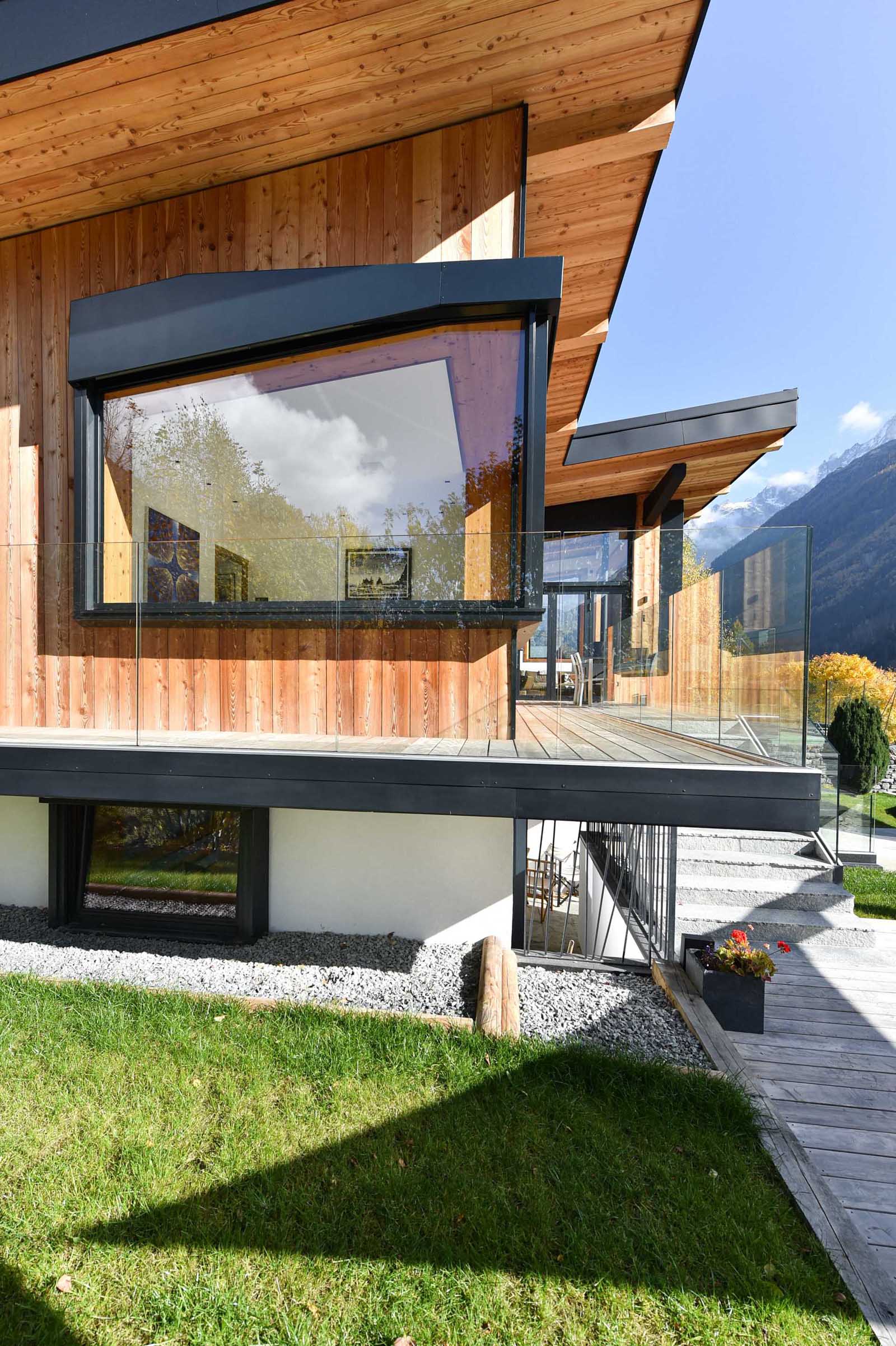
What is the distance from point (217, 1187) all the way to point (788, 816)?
121 inches

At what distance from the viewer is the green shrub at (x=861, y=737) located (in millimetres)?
12352

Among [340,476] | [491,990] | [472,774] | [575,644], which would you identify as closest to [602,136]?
[340,476]

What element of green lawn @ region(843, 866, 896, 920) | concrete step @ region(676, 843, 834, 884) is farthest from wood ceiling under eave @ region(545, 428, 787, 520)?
green lawn @ region(843, 866, 896, 920)

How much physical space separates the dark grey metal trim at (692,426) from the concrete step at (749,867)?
5726 millimetres

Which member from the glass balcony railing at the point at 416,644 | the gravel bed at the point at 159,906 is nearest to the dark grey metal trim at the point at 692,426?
the glass balcony railing at the point at 416,644

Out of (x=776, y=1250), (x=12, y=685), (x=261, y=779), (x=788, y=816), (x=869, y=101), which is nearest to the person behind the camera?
(x=776, y=1250)

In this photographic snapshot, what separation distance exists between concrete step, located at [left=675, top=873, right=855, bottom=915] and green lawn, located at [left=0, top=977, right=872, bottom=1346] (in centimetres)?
246

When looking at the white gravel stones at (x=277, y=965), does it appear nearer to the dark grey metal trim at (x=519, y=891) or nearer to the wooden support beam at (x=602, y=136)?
the dark grey metal trim at (x=519, y=891)

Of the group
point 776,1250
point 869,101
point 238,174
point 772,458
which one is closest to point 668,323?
point 869,101

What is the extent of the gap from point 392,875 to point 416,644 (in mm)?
1799

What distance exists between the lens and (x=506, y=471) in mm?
4629

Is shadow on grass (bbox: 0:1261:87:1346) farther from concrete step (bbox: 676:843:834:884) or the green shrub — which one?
the green shrub

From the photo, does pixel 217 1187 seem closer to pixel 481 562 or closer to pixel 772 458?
pixel 481 562

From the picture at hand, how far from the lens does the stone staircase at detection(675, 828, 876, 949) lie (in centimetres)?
511
